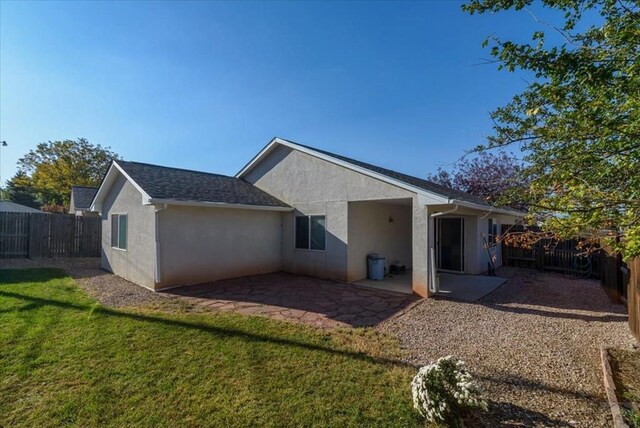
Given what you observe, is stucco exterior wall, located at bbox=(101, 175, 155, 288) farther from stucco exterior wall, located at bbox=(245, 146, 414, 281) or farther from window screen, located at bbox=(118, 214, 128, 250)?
stucco exterior wall, located at bbox=(245, 146, 414, 281)

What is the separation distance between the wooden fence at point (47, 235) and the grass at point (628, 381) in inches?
827

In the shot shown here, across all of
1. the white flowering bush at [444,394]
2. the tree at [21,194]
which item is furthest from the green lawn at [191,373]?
the tree at [21,194]

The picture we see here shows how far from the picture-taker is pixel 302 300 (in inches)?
325

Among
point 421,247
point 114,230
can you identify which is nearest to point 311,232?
point 421,247

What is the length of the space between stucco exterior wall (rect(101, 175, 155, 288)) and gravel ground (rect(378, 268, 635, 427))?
786 centimetres

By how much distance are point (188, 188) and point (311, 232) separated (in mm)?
4873

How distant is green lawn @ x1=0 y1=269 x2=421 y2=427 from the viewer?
3309 mm

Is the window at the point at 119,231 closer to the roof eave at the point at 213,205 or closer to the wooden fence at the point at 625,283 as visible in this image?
the roof eave at the point at 213,205

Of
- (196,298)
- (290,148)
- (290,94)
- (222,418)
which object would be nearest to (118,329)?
(196,298)

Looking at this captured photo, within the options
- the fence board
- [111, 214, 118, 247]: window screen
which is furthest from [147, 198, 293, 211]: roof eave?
the fence board

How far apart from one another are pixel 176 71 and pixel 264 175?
207 inches

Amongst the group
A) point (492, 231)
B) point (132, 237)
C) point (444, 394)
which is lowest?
point (444, 394)

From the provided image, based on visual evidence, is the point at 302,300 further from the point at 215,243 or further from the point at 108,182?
the point at 108,182

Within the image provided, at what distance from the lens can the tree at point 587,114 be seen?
2.88m
